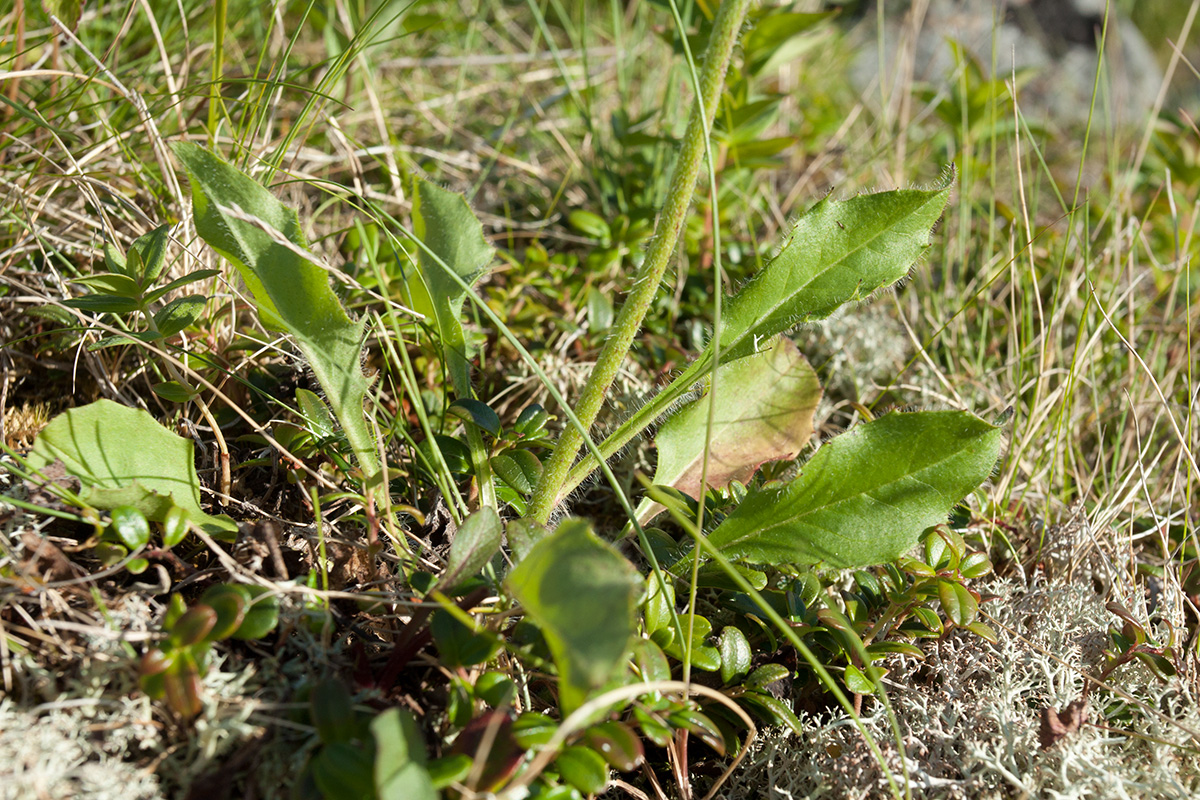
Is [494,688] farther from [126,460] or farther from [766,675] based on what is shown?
[126,460]

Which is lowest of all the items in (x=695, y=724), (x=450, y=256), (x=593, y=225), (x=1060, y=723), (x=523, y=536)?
(x=1060, y=723)

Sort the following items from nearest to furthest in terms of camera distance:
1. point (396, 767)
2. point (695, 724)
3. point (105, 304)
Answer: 1. point (396, 767)
2. point (695, 724)
3. point (105, 304)

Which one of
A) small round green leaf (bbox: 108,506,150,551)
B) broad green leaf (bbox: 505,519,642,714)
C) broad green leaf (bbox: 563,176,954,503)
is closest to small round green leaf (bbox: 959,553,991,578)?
broad green leaf (bbox: 563,176,954,503)

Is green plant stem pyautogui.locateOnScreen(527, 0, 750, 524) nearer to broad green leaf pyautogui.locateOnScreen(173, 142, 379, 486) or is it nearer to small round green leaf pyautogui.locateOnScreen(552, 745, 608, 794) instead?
broad green leaf pyautogui.locateOnScreen(173, 142, 379, 486)

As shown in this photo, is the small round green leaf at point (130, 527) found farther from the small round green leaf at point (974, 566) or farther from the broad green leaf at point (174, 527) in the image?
the small round green leaf at point (974, 566)

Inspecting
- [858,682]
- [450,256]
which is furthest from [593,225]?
[858,682]

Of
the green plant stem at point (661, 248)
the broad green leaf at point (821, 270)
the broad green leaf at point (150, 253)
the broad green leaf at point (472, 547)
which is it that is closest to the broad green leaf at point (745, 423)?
the broad green leaf at point (821, 270)

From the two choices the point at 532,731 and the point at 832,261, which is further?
the point at 832,261
